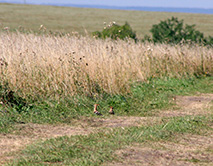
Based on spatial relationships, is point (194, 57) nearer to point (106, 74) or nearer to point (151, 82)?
point (151, 82)

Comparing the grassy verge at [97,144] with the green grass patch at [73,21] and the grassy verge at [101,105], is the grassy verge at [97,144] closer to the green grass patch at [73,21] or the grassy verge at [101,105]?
the grassy verge at [101,105]

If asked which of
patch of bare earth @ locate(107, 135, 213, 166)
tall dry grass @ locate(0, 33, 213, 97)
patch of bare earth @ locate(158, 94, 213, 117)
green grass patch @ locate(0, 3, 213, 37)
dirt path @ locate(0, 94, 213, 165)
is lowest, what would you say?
green grass patch @ locate(0, 3, 213, 37)

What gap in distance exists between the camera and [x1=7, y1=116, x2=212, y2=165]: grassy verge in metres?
4.05

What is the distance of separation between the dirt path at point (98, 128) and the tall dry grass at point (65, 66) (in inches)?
51.0

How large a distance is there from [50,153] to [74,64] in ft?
10.9

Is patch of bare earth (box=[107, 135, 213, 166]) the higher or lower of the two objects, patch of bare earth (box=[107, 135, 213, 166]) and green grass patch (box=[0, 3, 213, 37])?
the higher

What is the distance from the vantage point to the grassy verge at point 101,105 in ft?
19.1

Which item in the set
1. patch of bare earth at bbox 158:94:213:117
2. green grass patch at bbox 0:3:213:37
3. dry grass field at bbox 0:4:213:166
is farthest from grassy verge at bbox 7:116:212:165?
green grass patch at bbox 0:3:213:37

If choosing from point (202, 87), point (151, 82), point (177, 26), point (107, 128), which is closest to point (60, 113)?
point (107, 128)

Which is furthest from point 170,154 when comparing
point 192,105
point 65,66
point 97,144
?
point 65,66

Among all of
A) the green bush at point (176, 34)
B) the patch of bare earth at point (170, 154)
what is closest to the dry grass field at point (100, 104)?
the patch of bare earth at point (170, 154)

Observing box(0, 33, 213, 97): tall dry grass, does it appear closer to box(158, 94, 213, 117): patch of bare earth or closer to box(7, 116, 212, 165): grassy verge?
box(158, 94, 213, 117): patch of bare earth

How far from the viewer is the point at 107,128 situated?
17.9 ft

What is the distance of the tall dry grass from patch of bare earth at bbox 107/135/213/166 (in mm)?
2766
